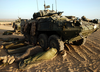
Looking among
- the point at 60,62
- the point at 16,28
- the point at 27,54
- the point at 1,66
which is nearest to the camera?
the point at 1,66

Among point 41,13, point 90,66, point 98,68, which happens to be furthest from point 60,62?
point 41,13

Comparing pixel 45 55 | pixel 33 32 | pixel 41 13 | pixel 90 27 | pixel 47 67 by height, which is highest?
pixel 41 13

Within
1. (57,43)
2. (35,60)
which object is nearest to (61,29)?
(57,43)

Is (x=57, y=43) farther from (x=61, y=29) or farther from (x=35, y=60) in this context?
(x=35, y=60)

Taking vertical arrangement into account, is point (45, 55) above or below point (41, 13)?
below

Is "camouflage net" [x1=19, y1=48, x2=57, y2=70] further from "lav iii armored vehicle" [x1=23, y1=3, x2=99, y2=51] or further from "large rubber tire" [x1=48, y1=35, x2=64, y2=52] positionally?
"lav iii armored vehicle" [x1=23, y1=3, x2=99, y2=51]

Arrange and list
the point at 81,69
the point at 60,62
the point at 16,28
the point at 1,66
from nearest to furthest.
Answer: the point at 81,69, the point at 1,66, the point at 60,62, the point at 16,28

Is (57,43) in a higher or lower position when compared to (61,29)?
lower

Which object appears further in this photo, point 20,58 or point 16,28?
point 16,28

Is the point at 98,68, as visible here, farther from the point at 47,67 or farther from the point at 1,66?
the point at 1,66

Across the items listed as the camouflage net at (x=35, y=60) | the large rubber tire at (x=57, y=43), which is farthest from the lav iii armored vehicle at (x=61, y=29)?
the camouflage net at (x=35, y=60)

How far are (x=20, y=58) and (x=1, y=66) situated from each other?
0.73 metres

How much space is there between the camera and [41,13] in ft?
19.4

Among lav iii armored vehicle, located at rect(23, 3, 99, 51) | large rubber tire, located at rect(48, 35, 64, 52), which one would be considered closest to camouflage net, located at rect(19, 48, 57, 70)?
large rubber tire, located at rect(48, 35, 64, 52)
